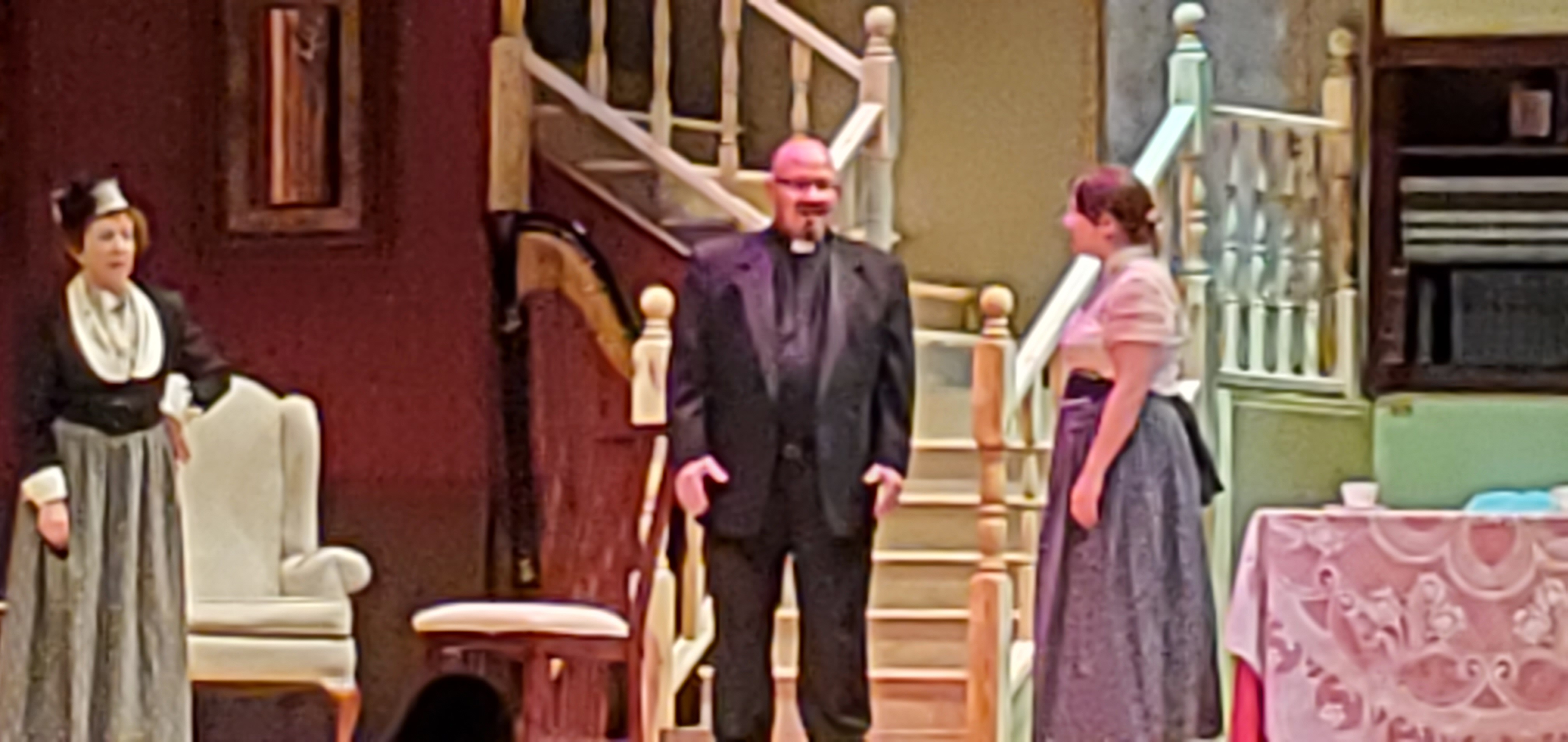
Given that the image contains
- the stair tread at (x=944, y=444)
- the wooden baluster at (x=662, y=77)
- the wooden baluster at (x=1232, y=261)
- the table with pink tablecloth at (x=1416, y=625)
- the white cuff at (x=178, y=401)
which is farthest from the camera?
the wooden baluster at (x=662, y=77)

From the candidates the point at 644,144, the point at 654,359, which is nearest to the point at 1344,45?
the point at 644,144

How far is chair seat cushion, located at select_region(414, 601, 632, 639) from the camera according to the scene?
494 cm

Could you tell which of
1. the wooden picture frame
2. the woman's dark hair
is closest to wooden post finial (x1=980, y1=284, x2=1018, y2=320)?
the wooden picture frame

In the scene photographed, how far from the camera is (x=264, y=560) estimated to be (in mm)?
4938

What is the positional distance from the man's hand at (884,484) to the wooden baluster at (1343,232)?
1.06m

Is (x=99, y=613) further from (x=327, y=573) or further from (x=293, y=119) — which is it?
(x=293, y=119)

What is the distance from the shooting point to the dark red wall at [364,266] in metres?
4.94

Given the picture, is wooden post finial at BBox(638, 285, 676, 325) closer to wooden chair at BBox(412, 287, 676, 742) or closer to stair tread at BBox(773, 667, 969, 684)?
wooden chair at BBox(412, 287, 676, 742)

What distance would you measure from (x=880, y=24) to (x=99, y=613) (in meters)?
1.84

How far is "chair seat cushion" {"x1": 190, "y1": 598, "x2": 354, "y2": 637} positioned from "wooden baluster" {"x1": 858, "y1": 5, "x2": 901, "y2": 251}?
4.09 feet

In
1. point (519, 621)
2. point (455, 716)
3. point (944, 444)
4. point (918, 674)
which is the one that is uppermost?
point (944, 444)

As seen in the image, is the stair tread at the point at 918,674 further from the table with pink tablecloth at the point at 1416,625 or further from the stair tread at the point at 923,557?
the table with pink tablecloth at the point at 1416,625

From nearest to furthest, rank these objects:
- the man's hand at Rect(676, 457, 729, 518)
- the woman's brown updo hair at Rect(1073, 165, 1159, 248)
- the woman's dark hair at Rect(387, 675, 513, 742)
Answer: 1. the woman's dark hair at Rect(387, 675, 513, 742)
2. the man's hand at Rect(676, 457, 729, 518)
3. the woman's brown updo hair at Rect(1073, 165, 1159, 248)

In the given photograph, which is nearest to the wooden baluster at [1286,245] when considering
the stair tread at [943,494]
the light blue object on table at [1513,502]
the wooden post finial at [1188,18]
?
the wooden post finial at [1188,18]
